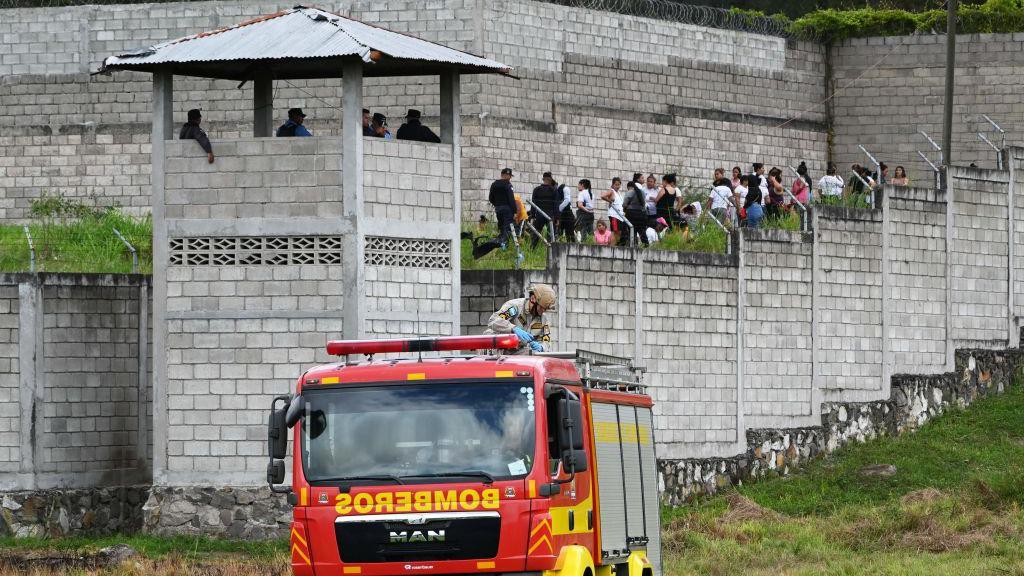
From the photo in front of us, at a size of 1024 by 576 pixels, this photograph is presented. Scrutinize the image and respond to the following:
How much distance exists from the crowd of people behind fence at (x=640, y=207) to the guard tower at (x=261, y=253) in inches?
133

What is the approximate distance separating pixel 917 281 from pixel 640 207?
17.0ft

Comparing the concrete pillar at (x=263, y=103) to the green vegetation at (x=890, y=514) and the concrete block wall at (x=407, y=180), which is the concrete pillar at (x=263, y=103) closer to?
the concrete block wall at (x=407, y=180)

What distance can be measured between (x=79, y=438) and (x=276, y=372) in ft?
11.6

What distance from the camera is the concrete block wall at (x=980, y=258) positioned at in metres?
31.2

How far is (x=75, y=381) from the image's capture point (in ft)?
80.3

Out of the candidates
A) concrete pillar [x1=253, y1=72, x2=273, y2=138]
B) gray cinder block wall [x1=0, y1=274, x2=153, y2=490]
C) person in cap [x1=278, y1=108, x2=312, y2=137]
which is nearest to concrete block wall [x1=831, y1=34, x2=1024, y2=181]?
concrete pillar [x1=253, y1=72, x2=273, y2=138]

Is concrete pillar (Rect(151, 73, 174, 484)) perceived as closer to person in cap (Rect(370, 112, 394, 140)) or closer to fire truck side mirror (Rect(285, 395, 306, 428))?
person in cap (Rect(370, 112, 394, 140))

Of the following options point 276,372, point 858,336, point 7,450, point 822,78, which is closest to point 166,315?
point 276,372

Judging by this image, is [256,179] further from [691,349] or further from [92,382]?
[691,349]

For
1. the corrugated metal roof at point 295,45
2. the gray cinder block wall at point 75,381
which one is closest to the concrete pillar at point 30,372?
the gray cinder block wall at point 75,381

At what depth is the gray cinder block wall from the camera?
24.1 m

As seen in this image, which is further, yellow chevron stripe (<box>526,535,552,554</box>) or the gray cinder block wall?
the gray cinder block wall

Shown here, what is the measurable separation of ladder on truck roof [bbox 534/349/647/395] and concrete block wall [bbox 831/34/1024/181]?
22.8 meters

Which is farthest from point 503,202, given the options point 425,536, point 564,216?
point 425,536
